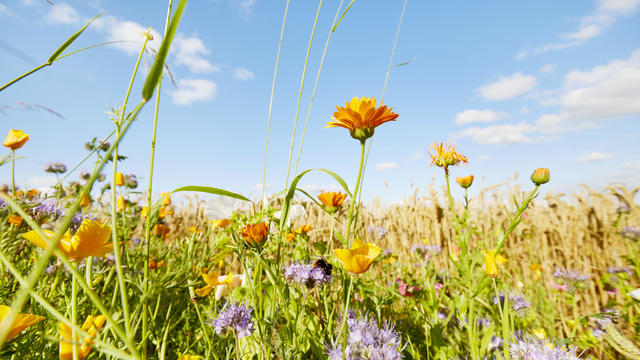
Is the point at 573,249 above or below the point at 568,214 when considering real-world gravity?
below

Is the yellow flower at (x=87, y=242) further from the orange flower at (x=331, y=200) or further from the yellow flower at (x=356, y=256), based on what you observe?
the orange flower at (x=331, y=200)

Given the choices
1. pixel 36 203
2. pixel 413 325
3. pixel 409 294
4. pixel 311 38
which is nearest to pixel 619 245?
pixel 409 294

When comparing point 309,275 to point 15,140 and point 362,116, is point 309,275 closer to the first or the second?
point 362,116

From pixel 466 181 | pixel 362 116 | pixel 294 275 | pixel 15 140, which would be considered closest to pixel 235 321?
pixel 294 275

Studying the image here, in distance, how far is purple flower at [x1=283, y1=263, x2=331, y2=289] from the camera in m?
1.09

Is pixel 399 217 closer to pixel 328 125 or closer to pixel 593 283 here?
pixel 593 283

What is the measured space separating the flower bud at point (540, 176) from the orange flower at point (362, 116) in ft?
2.37

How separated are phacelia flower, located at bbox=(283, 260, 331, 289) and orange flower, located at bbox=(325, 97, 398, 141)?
49cm

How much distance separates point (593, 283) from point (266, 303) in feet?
11.4

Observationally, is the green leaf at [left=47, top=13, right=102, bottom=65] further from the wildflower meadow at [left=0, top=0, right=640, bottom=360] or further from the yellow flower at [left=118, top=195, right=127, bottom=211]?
the yellow flower at [left=118, top=195, right=127, bottom=211]

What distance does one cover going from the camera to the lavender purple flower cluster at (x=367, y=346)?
32.5 inches

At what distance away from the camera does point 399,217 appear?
14.8 ft

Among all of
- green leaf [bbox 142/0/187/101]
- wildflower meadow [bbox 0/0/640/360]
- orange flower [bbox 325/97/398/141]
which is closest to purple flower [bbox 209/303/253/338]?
wildflower meadow [bbox 0/0/640/360]

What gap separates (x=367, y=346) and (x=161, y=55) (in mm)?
863
